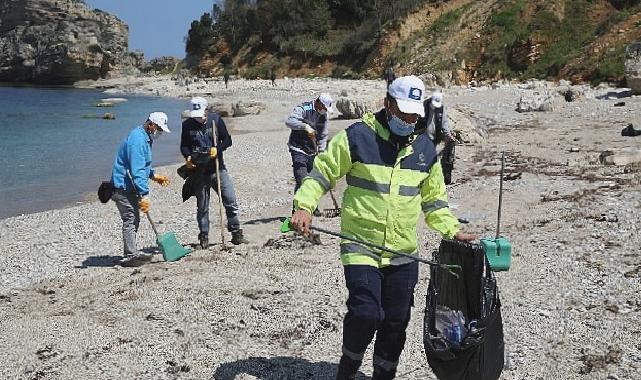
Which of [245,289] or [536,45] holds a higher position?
[536,45]

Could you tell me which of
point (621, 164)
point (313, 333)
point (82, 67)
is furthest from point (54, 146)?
point (82, 67)

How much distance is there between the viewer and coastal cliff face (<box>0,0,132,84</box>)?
9194cm

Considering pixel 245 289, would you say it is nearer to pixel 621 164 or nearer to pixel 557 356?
pixel 557 356

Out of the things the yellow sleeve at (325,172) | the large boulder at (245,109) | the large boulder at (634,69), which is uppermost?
the large boulder at (634,69)

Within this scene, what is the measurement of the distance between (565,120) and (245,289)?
16.4 meters

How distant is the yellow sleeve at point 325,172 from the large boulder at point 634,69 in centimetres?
2343

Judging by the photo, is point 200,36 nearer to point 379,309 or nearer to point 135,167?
point 135,167

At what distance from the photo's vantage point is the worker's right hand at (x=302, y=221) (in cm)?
398

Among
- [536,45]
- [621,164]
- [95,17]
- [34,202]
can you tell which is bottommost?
[34,202]

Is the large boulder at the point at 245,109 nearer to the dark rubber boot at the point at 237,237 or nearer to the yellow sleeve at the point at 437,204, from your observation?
the dark rubber boot at the point at 237,237

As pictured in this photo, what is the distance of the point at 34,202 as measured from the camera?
51.8 ft

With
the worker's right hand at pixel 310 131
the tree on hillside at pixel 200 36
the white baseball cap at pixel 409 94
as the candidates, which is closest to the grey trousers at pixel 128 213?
the worker's right hand at pixel 310 131

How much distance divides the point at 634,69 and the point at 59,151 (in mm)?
21477

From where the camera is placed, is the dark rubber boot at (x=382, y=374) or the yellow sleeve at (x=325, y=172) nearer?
the yellow sleeve at (x=325, y=172)
